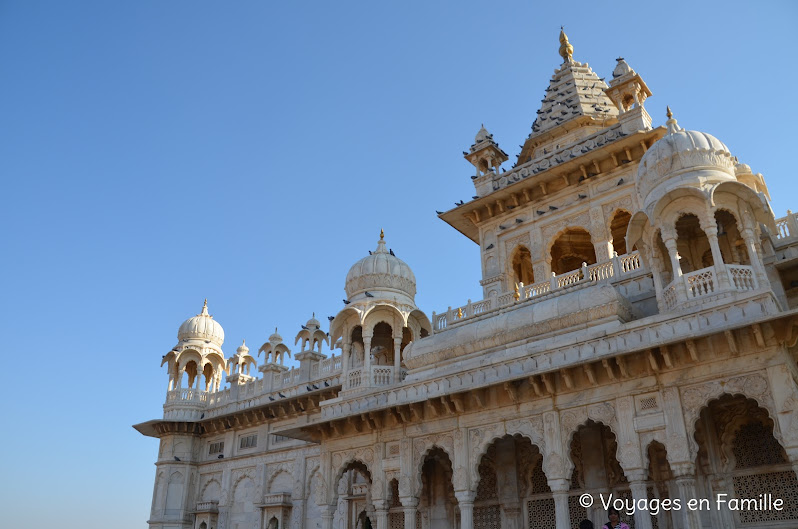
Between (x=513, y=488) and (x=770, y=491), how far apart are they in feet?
17.1

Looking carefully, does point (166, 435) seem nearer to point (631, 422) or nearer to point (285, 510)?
point (285, 510)

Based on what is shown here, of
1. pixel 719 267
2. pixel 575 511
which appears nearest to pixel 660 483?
pixel 575 511

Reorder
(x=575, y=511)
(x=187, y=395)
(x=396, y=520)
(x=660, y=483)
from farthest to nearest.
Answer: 1. (x=187, y=395)
2. (x=396, y=520)
3. (x=575, y=511)
4. (x=660, y=483)

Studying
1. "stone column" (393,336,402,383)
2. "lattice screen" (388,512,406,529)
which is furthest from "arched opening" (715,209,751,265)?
"lattice screen" (388,512,406,529)

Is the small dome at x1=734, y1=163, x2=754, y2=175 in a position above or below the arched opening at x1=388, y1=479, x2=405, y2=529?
above

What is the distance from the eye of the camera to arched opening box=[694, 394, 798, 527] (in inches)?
462

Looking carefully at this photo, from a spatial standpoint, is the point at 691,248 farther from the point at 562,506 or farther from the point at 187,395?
the point at 187,395

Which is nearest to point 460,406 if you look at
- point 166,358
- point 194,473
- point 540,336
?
point 540,336

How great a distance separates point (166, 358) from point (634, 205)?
64.2 feet

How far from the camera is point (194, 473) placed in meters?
26.0

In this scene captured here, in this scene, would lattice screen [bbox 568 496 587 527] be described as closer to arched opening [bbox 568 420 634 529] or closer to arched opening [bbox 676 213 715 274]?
arched opening [bbox 568 420 634 529]

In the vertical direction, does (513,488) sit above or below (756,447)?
below

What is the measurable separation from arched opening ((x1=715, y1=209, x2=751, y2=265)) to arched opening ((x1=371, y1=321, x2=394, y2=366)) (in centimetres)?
983

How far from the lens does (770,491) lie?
Answer: 38.9 feet
